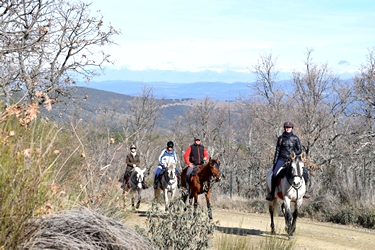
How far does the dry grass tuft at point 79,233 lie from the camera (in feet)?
14.3

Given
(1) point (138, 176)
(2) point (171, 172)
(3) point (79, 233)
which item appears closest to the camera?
(3) point (79, 233)

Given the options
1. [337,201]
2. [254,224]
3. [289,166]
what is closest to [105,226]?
[289,166]

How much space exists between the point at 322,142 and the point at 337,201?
21.8 meters

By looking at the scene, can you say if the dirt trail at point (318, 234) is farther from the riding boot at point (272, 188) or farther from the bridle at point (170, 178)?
the bridle at point (170, 178)

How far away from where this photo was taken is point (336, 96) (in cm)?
4844

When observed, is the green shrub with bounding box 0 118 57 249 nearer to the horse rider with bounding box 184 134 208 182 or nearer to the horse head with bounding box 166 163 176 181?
the horse rider with bounding box 184 134 208 182

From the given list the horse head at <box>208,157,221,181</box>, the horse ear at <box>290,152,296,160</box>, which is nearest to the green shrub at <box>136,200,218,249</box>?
the horse ear at <box>290,152,296,160</box>

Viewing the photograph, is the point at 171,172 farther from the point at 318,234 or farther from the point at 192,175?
the point at 318,234

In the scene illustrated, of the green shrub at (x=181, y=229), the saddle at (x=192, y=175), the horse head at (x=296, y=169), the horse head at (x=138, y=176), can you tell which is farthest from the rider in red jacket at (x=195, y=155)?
the green shrub at (x=181, y=229)

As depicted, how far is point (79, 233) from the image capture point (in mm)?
4578

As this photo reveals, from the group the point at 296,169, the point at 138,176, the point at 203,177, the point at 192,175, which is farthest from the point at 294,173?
the point at 138,176

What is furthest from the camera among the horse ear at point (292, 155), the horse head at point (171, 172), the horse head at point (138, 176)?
the horse head at point (138, 176)

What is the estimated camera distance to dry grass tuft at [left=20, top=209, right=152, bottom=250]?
4371 mm

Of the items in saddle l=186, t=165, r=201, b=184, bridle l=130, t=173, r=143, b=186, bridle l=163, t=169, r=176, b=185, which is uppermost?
saddle l=186, t=165, r=201, b=184
